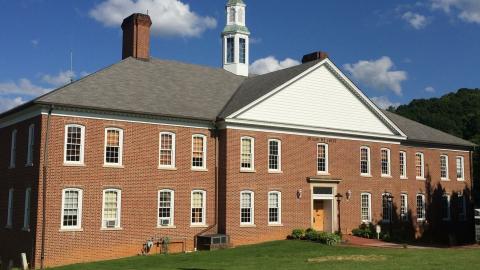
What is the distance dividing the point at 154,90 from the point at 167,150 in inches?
149

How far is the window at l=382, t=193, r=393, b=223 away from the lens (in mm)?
37469

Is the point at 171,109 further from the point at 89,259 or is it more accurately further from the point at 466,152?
the point at 466,152

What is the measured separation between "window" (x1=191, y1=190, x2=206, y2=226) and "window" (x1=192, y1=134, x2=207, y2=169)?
4.79ft

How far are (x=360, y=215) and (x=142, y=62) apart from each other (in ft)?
54.5

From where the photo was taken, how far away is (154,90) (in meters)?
31.2

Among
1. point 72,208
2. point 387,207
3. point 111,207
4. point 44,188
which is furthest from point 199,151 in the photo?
point 387,207

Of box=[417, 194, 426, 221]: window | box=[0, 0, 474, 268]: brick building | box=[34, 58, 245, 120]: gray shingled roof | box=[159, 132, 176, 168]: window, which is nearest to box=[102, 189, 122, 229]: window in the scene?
box=[0, 0, 474, 268]: brick building

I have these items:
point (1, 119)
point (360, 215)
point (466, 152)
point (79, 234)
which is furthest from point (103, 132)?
A: point (466, 152)

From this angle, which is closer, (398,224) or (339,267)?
(339,267)

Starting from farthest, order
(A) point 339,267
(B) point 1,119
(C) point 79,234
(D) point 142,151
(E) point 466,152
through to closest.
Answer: (E) point 466,152 < (B) point 1,119 < (D) point 142,151 < (C) point 79,234 < (A) point 339,267

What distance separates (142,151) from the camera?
94.0ft

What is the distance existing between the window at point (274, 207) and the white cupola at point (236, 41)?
11.6 metres

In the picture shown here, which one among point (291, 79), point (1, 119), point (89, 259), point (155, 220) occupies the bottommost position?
point (89, 259)

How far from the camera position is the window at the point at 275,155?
3247cm
